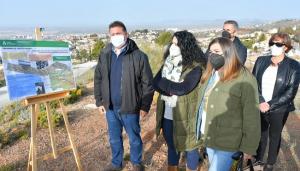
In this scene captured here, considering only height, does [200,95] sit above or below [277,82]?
above

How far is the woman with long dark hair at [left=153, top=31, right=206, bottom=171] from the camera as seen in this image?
416 cm

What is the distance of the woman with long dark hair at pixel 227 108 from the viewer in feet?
10.6

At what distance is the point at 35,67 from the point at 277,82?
309 centimetres

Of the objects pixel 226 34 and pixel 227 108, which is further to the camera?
pixel 226 34

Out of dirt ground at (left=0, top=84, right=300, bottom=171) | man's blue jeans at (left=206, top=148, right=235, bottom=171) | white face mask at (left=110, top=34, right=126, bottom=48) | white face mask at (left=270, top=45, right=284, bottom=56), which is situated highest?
white face mask at (left=110, top=34, right=126, bottom=48)

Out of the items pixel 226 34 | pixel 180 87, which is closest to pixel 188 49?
pixel 180 87

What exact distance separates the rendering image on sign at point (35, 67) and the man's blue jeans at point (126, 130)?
0.81 meters

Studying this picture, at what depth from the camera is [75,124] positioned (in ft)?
26.8

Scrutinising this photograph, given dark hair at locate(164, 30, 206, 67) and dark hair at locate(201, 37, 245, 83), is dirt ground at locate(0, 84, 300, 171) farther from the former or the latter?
dark hair at locate(201, 37, 245, 83)

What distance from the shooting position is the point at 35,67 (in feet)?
16.1

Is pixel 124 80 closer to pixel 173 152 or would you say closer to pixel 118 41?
pixel 118 41

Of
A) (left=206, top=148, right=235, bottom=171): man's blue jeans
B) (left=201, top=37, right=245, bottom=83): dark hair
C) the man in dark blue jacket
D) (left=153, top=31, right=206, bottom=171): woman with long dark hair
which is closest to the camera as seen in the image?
(left=201, top=37, right=245, bottom=83): dark hair

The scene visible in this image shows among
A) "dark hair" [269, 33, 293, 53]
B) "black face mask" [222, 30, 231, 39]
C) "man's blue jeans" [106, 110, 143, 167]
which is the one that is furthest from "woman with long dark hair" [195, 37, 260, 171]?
"black face mask" [222, 30, 231, 39]

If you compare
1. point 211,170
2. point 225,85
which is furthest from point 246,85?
point 211,170
